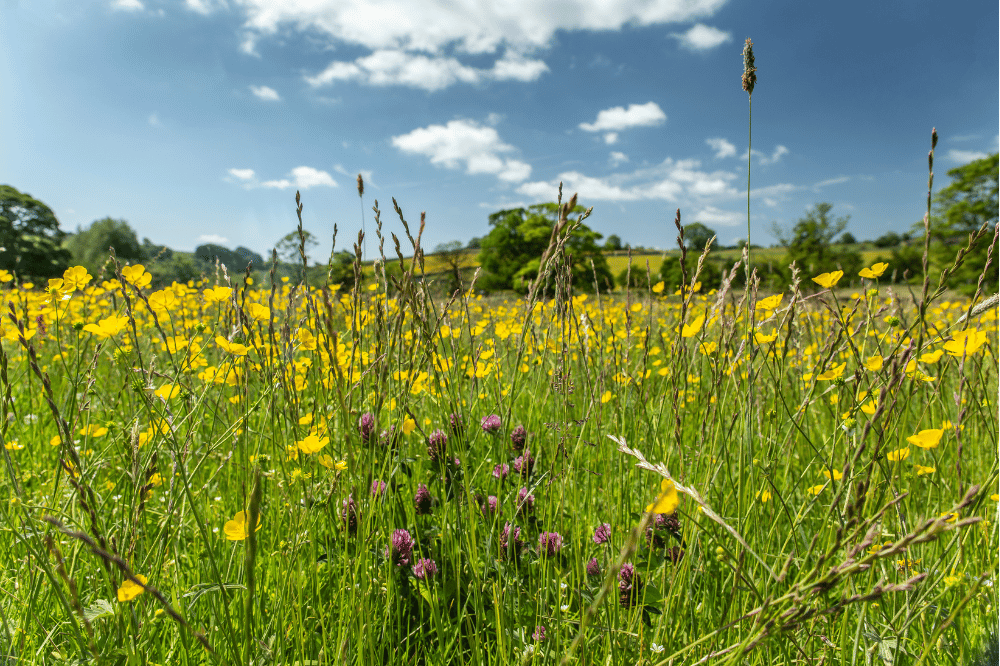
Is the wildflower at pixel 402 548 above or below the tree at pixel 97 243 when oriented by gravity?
below

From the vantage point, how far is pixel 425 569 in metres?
1.25

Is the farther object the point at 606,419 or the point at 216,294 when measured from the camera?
the point at 606,419

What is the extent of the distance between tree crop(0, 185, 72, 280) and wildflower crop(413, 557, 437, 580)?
33.5 meters

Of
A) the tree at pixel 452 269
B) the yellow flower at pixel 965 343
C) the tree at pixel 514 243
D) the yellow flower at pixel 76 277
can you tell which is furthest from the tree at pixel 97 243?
the yellow flower at pixel 965 343

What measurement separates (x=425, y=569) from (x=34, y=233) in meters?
46.3

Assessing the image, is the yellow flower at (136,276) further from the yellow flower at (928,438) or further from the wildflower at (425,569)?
the yellow flower at (928,438)

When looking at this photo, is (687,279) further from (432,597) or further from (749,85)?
(432,597)

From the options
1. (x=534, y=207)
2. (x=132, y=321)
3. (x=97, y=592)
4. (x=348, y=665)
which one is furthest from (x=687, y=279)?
(x=534, y=207)

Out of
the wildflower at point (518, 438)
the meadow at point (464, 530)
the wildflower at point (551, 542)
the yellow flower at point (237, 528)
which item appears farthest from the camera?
the wildflower at point (518, 438)

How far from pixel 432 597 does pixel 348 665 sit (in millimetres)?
273

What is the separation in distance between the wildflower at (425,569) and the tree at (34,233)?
33547 millimetres

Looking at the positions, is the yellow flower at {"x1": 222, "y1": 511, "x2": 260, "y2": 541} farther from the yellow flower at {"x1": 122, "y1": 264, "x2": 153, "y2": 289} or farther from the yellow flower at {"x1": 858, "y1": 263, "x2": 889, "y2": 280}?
the yellow flower at {"x1": 858, "y1": 263, "x2": 889, "y2": 280}

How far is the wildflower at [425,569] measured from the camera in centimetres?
125

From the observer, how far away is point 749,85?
1.11 meters
